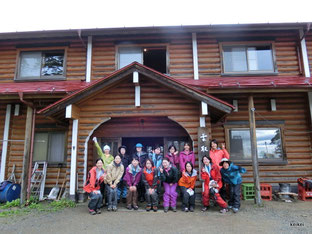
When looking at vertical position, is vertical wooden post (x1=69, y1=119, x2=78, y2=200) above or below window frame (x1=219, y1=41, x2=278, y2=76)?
below

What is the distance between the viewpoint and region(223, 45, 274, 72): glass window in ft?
26.6

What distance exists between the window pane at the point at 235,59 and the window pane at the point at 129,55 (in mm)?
3397

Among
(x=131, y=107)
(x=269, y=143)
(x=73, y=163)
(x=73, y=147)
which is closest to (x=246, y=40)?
(x=269, y=143)

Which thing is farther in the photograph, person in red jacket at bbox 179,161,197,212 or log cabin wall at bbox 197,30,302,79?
log cabin wall at bbox 197,30,302,79

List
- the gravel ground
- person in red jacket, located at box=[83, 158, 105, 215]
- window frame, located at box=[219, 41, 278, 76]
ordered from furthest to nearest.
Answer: window frame, located at box=[219, 41, 278, 76] < person in red jacket, located at box=[83, 158, 105, 215] < the gravel ground

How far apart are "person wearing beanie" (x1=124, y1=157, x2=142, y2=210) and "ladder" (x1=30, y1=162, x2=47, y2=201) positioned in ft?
10.8

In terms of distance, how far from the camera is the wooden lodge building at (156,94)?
243 inches

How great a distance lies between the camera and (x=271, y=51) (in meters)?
8.18

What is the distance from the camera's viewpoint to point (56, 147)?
7652 millimetres

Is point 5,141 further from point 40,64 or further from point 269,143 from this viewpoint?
point 269,143

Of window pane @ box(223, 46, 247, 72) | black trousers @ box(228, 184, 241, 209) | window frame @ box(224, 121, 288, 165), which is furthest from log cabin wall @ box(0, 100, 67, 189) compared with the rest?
window pane @ box(223, 46, 247, 72)

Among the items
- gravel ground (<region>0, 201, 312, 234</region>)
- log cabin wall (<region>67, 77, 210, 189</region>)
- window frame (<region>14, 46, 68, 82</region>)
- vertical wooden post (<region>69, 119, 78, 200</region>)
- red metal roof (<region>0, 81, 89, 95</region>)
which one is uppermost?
window frame (<region>14, 46, 68, 82</region>)

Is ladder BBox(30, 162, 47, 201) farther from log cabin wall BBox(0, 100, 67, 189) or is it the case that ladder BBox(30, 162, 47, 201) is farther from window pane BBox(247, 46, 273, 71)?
window pane BBox(247, 46, 273, 71)

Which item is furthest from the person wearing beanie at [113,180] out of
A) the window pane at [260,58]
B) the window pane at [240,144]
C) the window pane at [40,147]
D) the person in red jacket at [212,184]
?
the window pane at [260,58]
